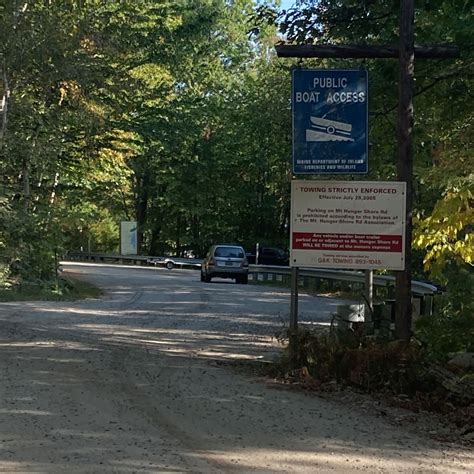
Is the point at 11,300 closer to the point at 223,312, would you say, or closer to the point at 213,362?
the point at 223,312

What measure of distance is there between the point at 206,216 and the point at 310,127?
45617mm

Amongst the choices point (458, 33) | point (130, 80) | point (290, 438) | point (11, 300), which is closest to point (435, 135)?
point (458, 33)

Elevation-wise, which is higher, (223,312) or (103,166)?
(103,166)

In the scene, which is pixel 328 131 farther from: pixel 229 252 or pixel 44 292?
pixel 229 252

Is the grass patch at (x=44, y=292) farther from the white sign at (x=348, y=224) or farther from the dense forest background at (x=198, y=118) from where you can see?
the white sign at (x=348, y=224)

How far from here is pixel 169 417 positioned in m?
6.97

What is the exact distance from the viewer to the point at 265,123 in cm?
4147

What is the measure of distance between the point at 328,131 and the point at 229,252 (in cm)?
2231

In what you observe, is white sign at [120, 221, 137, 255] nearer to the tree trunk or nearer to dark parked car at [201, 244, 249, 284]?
dark parked car at [201, 244, 249, 284]

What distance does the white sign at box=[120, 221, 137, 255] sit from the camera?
53.3 meters

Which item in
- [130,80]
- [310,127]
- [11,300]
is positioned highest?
[130,80]

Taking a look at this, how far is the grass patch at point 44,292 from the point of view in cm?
1937

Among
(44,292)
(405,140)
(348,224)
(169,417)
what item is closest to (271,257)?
(44,292)

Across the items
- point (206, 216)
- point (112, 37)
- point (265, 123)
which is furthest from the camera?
point (206, 216)
